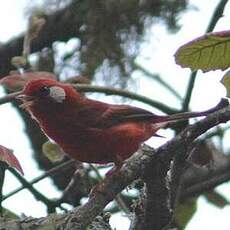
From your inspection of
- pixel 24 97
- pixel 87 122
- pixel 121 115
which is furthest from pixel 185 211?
pixel 24 97

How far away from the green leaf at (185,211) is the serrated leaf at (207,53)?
5.63 feet

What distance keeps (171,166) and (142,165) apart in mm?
105

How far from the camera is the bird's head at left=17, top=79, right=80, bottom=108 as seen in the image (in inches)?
99.5

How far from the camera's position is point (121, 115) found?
2637 millimetres

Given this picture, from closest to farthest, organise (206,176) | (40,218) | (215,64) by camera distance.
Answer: (215,64), (40,218), (206,176)

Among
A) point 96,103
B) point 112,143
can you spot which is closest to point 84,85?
point 96,103

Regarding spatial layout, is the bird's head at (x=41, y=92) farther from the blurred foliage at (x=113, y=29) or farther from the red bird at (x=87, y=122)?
the blurred foliage at (x=113, y=29)

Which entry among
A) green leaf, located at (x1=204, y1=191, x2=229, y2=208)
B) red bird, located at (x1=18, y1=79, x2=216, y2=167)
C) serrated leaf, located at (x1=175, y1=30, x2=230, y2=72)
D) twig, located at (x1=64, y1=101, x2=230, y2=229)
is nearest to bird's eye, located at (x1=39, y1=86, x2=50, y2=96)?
red bird, located at (x1=18, y1=79, x2=216, y2=167)

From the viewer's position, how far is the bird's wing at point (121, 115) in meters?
2.61

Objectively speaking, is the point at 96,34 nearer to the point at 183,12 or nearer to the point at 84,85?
the point at 183,12

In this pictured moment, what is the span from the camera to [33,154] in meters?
3.79

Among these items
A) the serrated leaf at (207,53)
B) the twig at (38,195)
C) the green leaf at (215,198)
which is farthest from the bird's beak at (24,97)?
the green leaf at (215,198)

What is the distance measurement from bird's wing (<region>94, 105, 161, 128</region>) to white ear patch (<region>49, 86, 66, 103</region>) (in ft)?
0.44

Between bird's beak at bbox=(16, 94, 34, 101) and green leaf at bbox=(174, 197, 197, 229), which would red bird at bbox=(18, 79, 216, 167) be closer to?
bird's beak at bbox=(16, 94, 34, 101)
